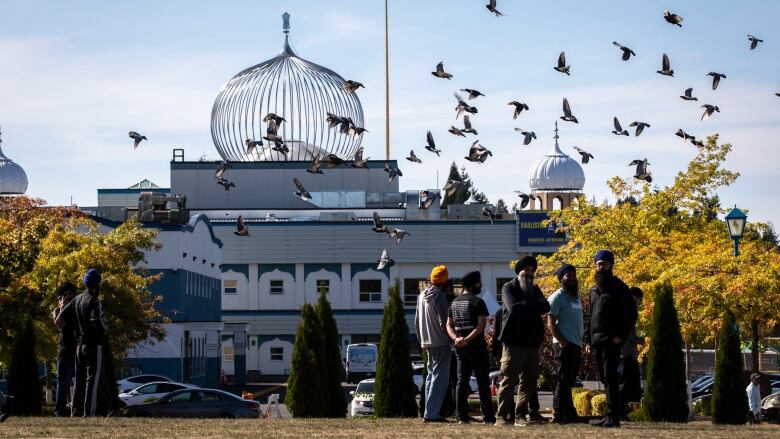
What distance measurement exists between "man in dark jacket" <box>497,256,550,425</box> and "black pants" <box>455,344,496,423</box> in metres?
0.25

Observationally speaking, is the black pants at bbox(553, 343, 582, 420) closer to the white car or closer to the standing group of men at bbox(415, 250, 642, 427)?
the standing group of men at bbox(415, 250, 642, 427)

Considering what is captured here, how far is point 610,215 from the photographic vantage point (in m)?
45.6

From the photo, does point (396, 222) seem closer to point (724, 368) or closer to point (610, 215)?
point (610, 215)

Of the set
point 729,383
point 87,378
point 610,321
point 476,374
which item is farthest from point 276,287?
point 610,321

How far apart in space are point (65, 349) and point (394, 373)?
27.4 feet

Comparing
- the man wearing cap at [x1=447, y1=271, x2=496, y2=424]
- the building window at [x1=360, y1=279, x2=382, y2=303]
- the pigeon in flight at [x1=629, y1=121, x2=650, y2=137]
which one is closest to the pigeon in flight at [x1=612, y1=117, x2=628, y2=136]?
the pigeon in flight at [x1=629, y1=121, x2=650, y2=137]

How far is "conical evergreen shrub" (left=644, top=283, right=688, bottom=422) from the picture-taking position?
24.3 meters

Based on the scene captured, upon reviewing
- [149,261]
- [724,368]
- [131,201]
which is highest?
[131,201]

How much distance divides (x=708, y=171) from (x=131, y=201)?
54.8 meters

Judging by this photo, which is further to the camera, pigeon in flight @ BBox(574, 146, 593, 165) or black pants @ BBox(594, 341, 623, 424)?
pigeon in flight @ BBox(574, 146, 593, 165)

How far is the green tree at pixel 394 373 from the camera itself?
84.9 ft

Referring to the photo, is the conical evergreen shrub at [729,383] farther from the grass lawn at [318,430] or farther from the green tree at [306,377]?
the grass lawn at [318,430]

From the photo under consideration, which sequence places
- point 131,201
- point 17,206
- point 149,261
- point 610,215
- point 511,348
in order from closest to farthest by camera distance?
1. point 511,348
2. point 610,215
3. point 17,206
4. point 149,261
5. point 131,201

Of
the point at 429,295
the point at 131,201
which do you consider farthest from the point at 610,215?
the point at 131,201
